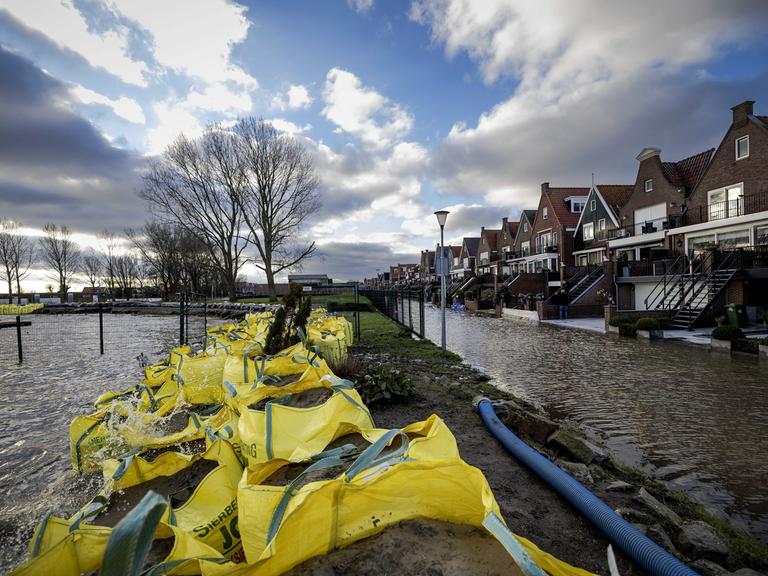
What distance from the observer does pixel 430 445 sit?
1.96 metres

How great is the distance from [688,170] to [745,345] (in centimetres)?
2093

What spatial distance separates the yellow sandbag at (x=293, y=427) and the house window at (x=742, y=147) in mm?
26995

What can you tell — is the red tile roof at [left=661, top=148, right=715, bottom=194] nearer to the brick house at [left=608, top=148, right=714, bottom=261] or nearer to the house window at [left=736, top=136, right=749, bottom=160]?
the brick house at [left=608, top=148, right=714, bottom=261]

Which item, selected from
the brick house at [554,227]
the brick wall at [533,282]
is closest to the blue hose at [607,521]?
the brick wall at [533,282]

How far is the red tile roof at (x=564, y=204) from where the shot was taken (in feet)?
123

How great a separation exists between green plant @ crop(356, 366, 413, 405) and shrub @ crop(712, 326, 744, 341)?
11.3 metres

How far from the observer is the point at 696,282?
57.1 ft

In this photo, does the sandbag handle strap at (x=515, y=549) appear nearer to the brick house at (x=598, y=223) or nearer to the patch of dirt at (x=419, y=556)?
the patch of dirt at (x=419, y=556)

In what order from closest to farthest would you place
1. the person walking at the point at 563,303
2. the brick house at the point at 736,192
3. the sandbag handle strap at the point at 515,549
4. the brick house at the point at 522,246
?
the sandbag handle strap at the point at 515,549, the brick house at the point at 736,192, the person walking at the point at 563,303, the brick house at the point at 522,246

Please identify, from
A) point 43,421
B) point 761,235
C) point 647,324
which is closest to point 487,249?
point 761,235

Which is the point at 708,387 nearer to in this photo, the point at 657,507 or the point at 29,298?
the point at 657,507

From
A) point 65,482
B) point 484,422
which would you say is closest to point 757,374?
point 484,422

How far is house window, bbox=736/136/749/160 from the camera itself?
20.0 meters

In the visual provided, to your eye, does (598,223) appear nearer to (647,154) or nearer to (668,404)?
(647,154)
